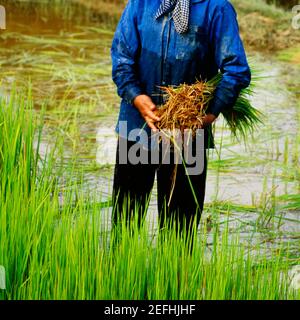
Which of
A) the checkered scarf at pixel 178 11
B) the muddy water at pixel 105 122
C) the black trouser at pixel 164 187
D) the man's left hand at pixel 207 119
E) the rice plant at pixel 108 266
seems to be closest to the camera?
the rice plant at pixel 108 266

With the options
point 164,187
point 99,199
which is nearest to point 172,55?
point 164,187

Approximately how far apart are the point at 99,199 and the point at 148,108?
4.33 feet

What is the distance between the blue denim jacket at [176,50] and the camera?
382cm

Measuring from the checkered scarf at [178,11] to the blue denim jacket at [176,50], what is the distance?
0.08 feet

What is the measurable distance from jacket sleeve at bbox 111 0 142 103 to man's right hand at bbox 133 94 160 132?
3 cm

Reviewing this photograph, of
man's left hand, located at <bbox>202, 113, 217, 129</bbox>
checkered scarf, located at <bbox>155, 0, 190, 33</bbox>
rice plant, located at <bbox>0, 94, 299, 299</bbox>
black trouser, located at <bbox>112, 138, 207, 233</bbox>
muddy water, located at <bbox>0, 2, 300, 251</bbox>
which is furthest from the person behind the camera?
muddy water, located at <bbox>0, 2, 300, 251</bbox>

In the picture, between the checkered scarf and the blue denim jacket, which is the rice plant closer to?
the blue denim jacket

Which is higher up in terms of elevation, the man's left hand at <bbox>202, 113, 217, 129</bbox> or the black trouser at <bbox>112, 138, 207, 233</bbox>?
the man's left hand at <bbox>202, 113, 217, 129</bbox>

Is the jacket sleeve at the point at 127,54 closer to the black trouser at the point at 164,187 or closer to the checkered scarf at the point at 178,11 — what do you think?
the checkered scarf at the point at 178,11

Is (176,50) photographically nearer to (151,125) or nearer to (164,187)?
(151,125)

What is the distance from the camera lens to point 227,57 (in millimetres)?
3842

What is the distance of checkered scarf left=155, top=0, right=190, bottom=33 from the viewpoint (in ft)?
12.4

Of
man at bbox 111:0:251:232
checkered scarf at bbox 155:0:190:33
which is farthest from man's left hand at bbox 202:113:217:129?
checkered scarf at bbox 155:0:190:33

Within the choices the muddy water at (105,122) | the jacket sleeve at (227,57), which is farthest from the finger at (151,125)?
the muddy water at (105,122)
